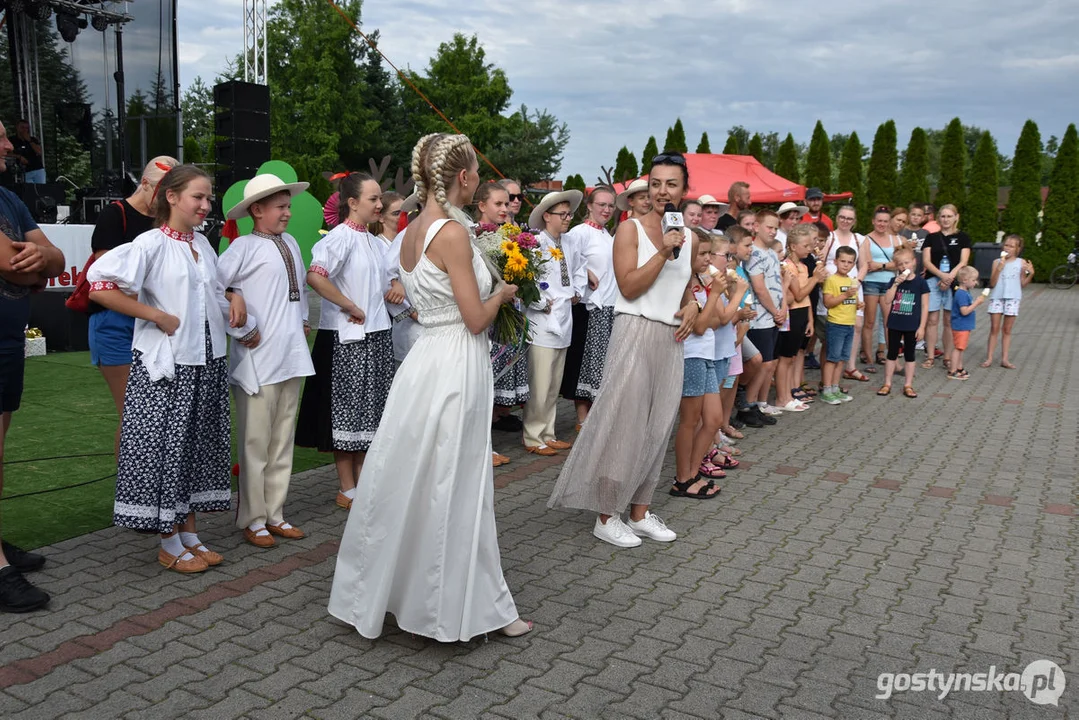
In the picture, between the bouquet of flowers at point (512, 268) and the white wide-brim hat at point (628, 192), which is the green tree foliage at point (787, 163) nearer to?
the white wide-brim hat at point (628, 192)

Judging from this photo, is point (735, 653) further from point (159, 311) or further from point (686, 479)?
point (159, 311)

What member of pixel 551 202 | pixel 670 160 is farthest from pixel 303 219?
pixel 670 160

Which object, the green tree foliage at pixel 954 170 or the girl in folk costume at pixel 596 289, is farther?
the green tree foliage at pixel 954 170

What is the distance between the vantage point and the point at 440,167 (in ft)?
12.0

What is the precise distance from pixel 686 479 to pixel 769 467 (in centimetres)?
117

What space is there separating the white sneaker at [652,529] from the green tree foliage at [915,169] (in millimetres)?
32404

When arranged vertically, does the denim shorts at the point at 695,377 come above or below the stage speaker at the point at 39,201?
below

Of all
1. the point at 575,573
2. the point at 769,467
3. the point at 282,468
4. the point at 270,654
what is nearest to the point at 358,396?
the point at 282,468

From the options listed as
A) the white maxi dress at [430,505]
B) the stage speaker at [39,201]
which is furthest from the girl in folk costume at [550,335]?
the stage speaker at [39,201]

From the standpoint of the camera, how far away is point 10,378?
4148 millimetres

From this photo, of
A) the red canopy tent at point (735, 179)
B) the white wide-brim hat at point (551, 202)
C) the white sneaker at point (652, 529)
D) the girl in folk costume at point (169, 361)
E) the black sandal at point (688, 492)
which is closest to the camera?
the girl in folk costume at point (169, 361)

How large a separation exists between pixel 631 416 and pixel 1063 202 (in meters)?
32.6

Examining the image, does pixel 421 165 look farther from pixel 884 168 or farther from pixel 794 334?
pixel 884 168

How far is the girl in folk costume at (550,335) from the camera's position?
23.6ft
